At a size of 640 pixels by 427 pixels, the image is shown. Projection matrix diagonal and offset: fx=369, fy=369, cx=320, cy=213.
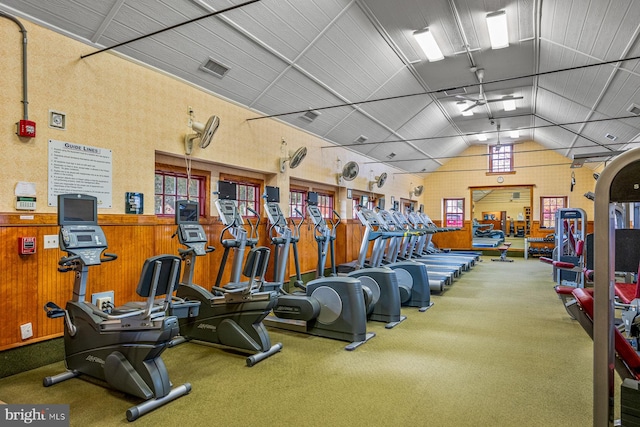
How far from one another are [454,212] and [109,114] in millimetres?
13906

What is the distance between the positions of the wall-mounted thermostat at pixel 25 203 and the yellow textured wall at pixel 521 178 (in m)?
12.9

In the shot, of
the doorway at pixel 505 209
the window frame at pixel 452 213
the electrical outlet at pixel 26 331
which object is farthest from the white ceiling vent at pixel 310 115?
the doorway at pixel 505 209

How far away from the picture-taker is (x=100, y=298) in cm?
396

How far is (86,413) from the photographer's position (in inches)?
105

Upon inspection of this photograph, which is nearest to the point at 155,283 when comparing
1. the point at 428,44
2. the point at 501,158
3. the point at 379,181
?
the point at 428,44

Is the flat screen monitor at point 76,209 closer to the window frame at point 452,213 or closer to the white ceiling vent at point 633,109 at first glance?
the white ceiling vent at point 633,109

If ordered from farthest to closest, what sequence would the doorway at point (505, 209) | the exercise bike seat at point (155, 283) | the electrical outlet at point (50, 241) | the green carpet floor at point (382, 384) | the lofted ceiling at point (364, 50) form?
the doorway at point (505, 209) → the lofted ceiling at point (364, 50) → the electrical outlet at point (50, 241) → the exercise bike seat at point (155, 283) → the green carpet floor at point (382, 384)

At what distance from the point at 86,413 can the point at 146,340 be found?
63 centimetres

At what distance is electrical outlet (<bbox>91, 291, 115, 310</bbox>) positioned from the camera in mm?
3914

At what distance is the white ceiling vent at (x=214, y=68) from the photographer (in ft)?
16.5

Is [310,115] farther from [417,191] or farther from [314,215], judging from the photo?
[417,191]

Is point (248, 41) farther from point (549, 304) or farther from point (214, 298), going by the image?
point (549, 304)

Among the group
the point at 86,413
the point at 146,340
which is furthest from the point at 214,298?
the point at 86,413

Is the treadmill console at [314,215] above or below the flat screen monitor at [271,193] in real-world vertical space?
below
